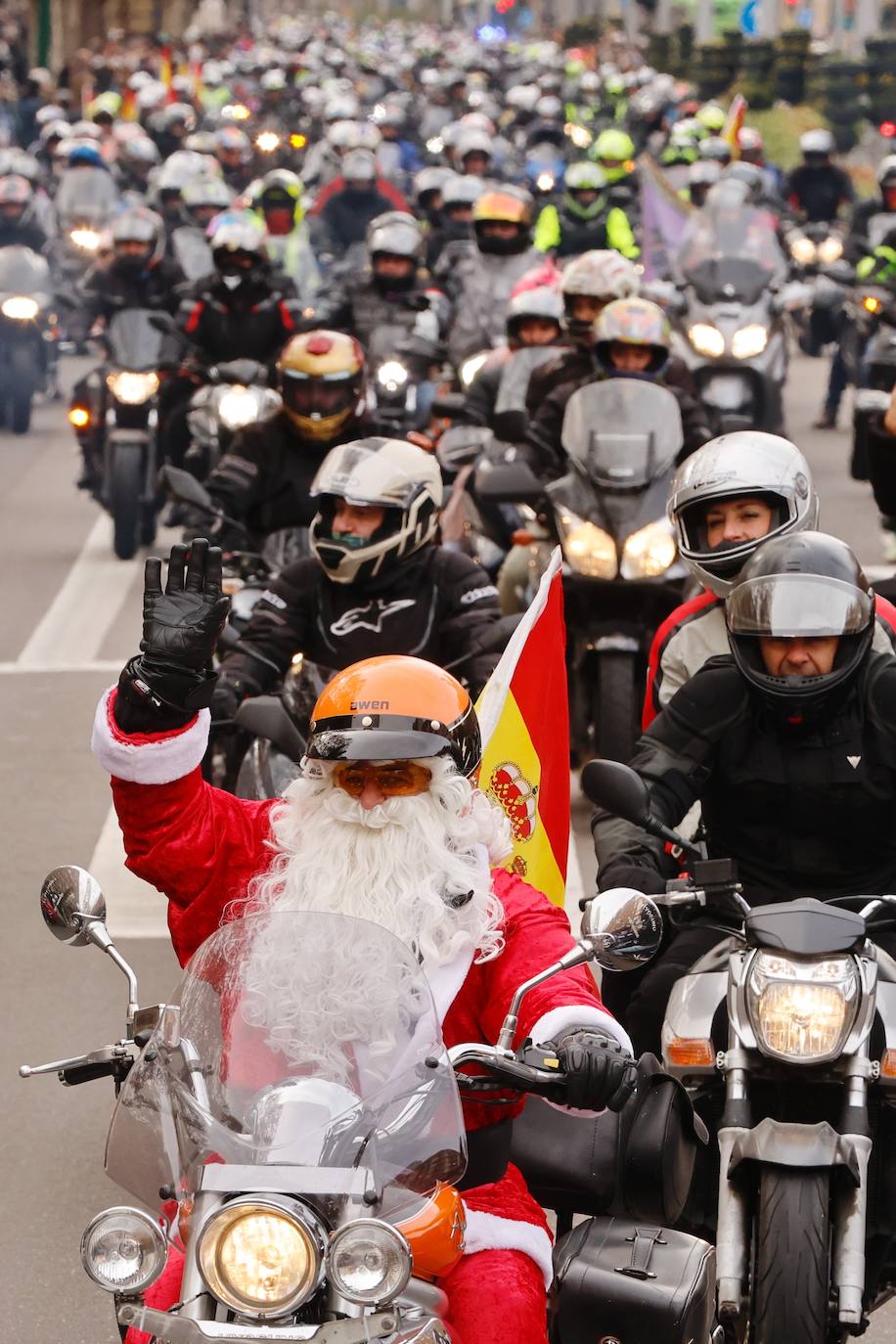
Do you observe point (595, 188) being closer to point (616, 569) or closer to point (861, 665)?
point (616, 569)

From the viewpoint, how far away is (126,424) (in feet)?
51.3

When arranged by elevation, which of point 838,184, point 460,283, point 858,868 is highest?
point 858,868

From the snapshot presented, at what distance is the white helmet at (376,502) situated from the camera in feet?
25.3

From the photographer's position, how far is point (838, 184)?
1098 inches

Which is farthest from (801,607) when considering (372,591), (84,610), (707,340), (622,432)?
(707,340)

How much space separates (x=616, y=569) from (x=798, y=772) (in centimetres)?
425

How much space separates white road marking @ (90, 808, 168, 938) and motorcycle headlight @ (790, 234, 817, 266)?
15.0 metres

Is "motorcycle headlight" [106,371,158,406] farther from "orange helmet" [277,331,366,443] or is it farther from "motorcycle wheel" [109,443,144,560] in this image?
"orange helmet" [277,331,366,443]

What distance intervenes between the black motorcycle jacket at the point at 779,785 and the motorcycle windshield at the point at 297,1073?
1.59 m

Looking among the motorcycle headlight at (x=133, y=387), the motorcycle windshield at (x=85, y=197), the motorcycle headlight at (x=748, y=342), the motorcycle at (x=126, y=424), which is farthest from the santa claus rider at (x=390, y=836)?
the motorcycle windshield at (x=85, y=197)

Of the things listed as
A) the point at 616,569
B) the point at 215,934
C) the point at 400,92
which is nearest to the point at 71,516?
the point at 616,569

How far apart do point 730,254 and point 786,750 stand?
42.2 feet

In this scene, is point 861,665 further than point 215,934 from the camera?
Yes

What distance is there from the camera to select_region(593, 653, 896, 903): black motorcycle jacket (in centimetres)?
525
